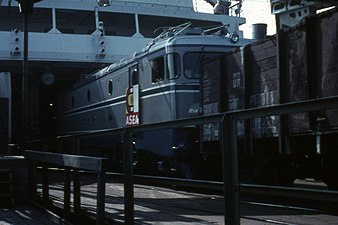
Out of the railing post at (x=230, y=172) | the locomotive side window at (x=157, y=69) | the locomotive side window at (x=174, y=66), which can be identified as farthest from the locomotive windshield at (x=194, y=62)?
the railing post at (x=230, y=172)

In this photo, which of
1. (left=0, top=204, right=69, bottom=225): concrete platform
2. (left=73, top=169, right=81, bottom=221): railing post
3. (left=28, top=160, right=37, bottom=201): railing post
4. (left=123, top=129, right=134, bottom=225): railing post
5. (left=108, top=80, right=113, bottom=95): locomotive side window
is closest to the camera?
(left=123, top=129, right=134, bottom=225): railing post

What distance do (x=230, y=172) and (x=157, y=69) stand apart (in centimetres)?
813

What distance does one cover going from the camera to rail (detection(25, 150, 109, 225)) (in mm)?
5254

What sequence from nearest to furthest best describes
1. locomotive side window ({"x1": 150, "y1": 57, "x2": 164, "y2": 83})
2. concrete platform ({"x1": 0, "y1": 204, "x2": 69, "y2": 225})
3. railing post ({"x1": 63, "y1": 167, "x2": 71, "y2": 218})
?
concrete platform ({"x1": 0, "y1": 204, "x2": 69, "y2": 225}) < railing post ({"x1": 63, "y1": 167, "x2": 71, "y2": 218}) < locomotive side window ({"x1": 150, "y1": 57, "x2": 164, "y2": 83})

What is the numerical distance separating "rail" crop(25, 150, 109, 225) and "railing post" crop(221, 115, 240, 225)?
1.86m

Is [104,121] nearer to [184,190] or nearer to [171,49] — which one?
[171,49]

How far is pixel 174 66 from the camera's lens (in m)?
11.0

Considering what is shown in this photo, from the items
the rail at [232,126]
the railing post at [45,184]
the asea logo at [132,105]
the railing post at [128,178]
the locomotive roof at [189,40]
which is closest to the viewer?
the rail at [232,126]

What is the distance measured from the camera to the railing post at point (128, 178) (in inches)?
197

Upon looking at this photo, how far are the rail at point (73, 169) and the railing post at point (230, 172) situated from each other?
73.4 inches

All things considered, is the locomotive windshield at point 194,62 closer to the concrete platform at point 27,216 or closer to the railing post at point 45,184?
the railing post at point 45,184

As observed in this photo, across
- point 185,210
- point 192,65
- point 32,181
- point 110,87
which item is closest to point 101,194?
point 185,210

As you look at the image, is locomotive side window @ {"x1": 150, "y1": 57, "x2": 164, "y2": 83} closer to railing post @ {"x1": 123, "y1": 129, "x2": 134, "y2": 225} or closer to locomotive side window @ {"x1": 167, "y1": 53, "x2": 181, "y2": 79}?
locomotive side window @ {"x1": 167, "y1": 53, "x2": 181, "y2": 79}

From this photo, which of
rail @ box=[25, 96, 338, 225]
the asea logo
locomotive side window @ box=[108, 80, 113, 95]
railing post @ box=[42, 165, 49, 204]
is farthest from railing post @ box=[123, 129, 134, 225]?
locomotive side window @ box=[108, 80, 113, 95]
